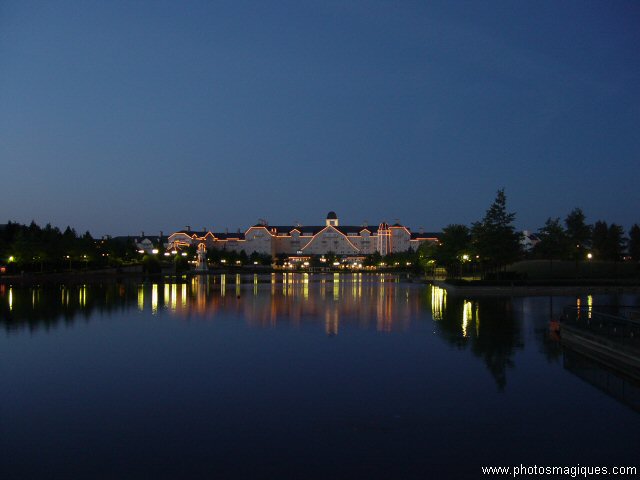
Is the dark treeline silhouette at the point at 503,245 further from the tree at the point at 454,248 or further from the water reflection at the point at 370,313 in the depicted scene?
the water reflection at the point at 370,313

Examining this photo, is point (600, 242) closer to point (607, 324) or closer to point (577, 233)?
point (577, 233)

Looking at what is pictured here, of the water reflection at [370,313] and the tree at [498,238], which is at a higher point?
the tree at [498,238]

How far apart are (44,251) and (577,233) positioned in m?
55.3

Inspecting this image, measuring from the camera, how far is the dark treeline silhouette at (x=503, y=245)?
53375mm

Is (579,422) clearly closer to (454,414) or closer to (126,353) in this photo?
(454,414)

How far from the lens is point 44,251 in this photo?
70.8 m

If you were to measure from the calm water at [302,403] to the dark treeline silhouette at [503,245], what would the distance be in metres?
30.3

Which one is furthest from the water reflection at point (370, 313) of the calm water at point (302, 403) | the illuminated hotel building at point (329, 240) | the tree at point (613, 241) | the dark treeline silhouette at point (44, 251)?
the illuminated hotel building at point (329, 240)

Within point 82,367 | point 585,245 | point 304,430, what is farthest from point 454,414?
point 585,245

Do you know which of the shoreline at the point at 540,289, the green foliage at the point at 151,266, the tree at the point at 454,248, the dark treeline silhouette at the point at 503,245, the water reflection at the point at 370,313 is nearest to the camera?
the water reflection at the point at 370,313

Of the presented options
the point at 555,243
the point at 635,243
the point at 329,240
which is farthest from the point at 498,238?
the point at 329,240

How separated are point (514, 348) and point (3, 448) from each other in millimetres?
14264

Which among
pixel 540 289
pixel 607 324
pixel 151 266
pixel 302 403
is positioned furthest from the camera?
pixel 151 266

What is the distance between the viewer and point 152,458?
362 inches
